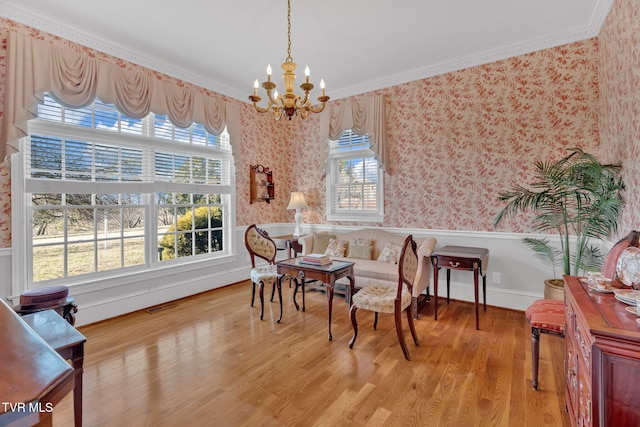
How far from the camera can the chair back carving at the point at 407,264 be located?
8.20ft

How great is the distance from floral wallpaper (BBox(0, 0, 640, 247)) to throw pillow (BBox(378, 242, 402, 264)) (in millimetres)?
516

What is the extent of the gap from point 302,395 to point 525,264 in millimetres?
3058

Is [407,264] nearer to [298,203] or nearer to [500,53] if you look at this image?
[298,203]

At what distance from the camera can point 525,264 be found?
363 centimetres

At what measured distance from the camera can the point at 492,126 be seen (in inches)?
149

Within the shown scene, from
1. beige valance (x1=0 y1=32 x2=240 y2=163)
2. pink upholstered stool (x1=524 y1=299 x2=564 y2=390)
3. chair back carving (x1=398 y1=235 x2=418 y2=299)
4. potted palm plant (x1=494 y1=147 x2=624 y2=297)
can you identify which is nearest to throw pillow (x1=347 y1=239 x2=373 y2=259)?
chair back carving (x1=398 y1=235 x2=418 y2=299)

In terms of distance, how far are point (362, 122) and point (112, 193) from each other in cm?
346

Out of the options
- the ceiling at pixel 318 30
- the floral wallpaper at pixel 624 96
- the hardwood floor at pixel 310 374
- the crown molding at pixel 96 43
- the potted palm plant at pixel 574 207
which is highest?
the ceiling at pixel 318 30

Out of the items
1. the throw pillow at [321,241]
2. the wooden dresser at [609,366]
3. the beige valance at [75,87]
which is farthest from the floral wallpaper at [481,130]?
the beige valance at [75,87]

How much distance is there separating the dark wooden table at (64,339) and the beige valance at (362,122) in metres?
3.94

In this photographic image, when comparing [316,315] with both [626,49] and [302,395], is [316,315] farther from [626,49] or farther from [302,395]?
[626,49]

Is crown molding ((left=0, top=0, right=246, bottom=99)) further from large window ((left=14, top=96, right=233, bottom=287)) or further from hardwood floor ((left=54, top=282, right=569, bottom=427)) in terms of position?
hardwood floor ((left=54, top=282, right=569, bottom=427))

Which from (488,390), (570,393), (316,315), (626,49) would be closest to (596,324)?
(570,393)

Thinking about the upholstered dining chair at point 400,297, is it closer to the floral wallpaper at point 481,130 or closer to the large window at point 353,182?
the floral wallpaper at point 481,130
